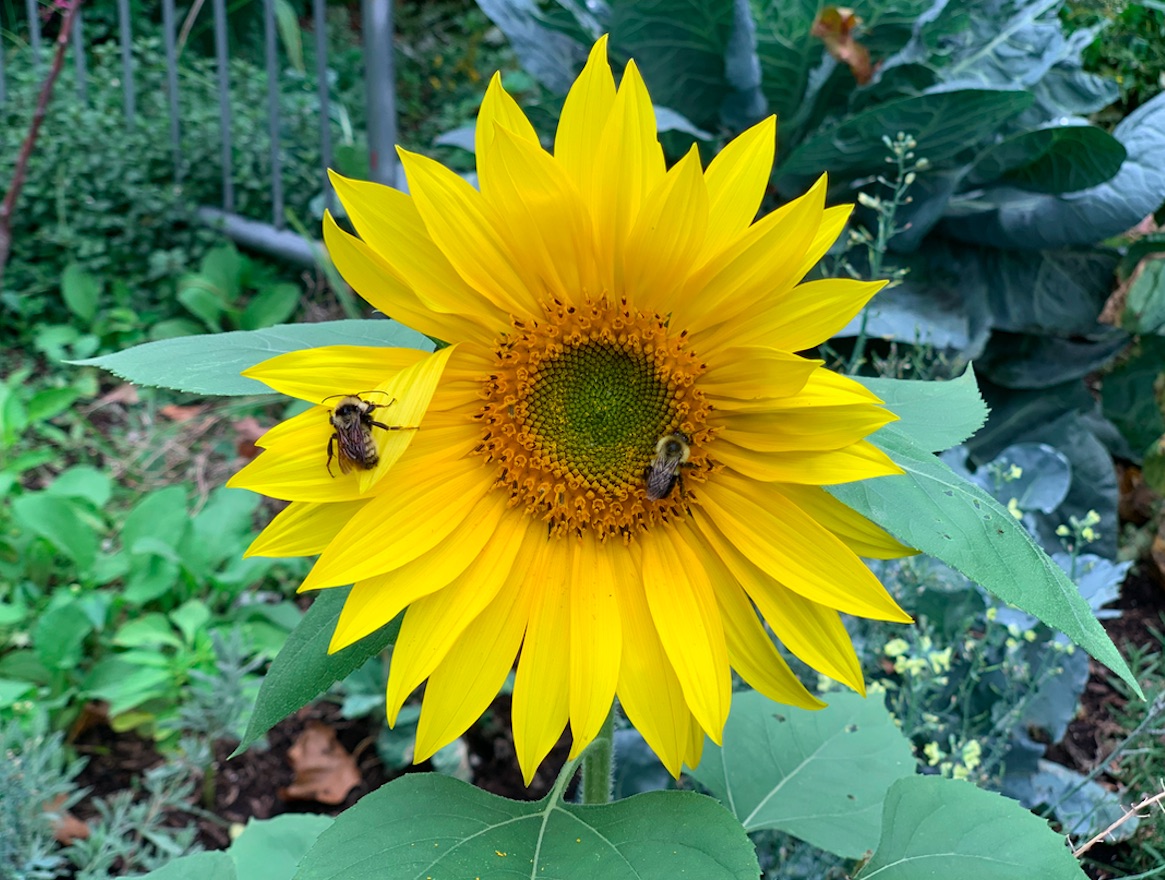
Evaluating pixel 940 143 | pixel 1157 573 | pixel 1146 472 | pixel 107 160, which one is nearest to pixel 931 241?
pixel 940 143

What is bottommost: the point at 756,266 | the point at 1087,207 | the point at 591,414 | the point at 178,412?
the point at 178,412

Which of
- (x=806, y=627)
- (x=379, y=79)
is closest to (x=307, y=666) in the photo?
(x=806, y=627)

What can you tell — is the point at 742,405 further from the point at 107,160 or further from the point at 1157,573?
the point at 107,160

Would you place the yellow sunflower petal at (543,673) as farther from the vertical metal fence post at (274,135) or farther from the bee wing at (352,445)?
the vertical metal fence post at (274,135)

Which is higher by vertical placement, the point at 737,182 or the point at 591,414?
the point at 737,182

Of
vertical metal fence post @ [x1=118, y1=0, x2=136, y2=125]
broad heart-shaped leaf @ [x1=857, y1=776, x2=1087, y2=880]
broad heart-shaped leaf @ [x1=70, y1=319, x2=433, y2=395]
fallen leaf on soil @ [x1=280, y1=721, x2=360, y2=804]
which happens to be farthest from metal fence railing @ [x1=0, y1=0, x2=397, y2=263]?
broad heart-shaped leaf @ [x1=857, y1=776, x2=1087, y2=880]

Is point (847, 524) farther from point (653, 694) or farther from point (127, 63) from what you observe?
point (127, 63)
